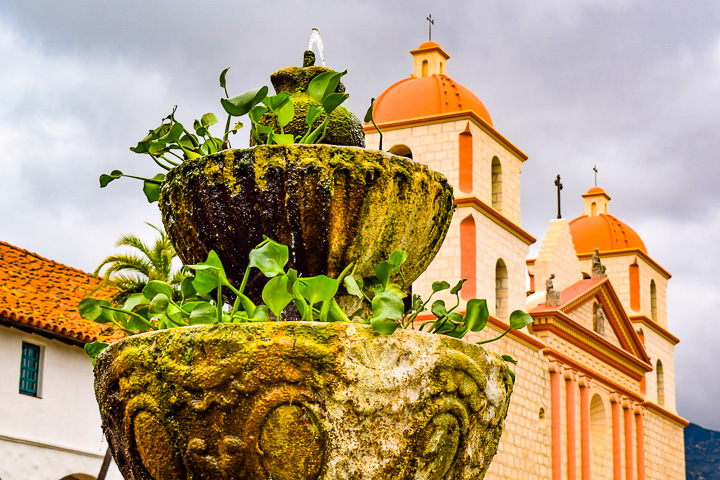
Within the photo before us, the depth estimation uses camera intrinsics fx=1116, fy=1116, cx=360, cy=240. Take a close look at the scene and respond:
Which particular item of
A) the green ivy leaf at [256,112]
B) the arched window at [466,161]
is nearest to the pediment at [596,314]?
the arched window at [466,161]

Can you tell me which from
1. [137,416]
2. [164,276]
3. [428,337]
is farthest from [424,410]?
[164,276]

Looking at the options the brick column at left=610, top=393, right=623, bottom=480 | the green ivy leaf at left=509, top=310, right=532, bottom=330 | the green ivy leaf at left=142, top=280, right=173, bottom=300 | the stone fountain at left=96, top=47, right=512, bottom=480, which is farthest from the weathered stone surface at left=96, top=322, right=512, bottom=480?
the brick column at left=610, top=393, right=623, bottom=480

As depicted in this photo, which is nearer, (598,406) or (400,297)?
(400,297)

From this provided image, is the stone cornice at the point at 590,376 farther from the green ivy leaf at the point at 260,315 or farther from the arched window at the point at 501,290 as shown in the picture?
the green ivy leaf at the point at 260,315

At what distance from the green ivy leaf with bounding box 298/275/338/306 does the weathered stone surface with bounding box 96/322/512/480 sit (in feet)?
0.61

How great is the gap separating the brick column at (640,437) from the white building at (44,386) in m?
15.0

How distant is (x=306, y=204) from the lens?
439 centimetres

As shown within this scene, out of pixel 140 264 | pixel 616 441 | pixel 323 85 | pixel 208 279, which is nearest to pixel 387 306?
pixel 208 279

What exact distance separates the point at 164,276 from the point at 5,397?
10.7 feet

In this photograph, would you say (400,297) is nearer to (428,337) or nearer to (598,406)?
(428,337)

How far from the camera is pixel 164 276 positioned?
1725 centimetres

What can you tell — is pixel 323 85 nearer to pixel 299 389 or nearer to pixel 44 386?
pixel 299 389

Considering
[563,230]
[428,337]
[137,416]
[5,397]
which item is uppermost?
[563,230]

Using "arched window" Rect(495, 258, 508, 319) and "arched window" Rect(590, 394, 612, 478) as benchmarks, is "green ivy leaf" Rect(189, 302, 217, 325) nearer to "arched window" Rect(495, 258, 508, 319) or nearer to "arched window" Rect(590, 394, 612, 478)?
"arched window" Rect(495, 258, 508, 319)
